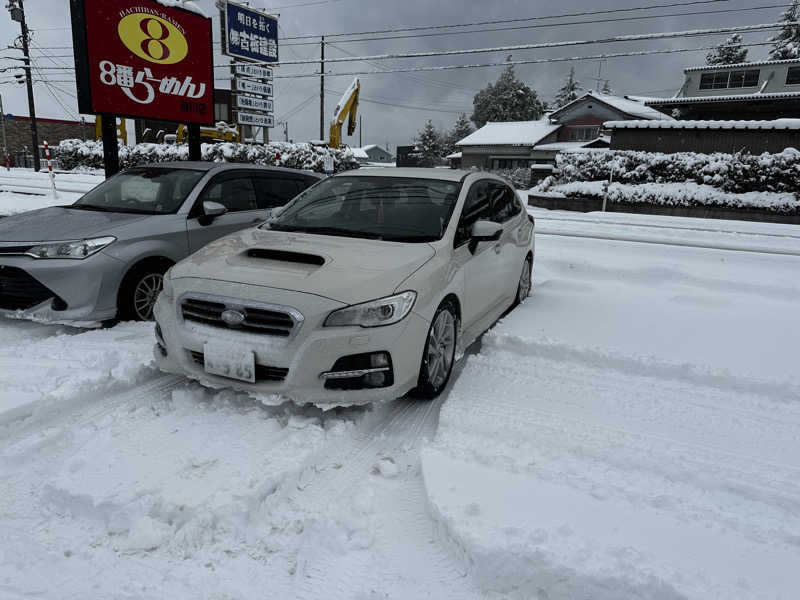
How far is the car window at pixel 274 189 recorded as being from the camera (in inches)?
249

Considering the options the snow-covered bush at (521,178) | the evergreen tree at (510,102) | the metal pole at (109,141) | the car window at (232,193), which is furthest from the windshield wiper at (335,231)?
the evergreen tree at (510,102)

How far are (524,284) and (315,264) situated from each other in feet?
10.5

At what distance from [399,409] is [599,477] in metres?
1.36

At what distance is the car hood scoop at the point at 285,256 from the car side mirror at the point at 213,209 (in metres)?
1.90

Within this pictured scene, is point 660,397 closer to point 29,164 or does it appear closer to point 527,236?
point 527,236

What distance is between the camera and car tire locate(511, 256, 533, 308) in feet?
19.2

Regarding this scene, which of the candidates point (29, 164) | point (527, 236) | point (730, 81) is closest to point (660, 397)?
point (527, 236)

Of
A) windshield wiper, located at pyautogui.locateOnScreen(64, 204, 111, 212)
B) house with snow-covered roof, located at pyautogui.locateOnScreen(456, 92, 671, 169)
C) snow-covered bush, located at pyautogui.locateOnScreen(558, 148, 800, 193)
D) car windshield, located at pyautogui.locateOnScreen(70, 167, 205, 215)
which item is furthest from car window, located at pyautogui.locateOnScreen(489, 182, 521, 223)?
house with snow-covered roof, located at pyautogui.locateOnScreen(456, 92, 671, 169)

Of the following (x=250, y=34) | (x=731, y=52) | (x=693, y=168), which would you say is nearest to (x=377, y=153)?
(x=731, y=52)

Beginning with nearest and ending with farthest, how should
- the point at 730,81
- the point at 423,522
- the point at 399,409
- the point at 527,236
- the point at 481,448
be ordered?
the point at 423,522 < the point at 481,448 < the point at 399,409 < the point at 527,236 < the point at 730,81

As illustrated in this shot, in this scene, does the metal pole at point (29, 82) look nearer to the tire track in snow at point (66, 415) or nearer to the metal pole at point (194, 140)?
the metal pole at point (194, 140)

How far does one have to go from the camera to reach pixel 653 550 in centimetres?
228

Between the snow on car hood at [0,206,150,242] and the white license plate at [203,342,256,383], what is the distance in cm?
232

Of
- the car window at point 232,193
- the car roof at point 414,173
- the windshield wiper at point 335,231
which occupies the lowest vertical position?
the windshield wiper at point 335,231
